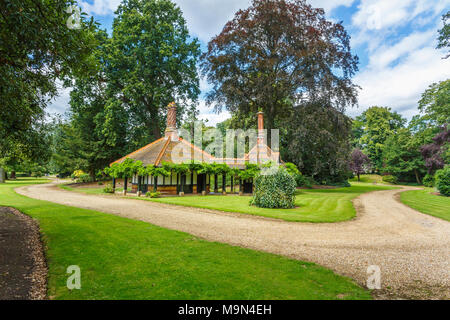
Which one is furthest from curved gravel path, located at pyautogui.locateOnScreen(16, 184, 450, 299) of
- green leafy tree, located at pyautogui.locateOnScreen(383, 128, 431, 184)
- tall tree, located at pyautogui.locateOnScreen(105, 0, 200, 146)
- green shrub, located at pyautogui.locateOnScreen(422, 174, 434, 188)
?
green leafy tree, located at pyautogui.locateOnScreen(383, 128, 431, 184)

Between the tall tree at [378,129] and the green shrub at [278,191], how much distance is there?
50.2m

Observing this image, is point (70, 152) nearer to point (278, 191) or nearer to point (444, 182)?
point (278, 191)

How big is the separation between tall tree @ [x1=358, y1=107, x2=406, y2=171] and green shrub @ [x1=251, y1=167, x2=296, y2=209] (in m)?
50.2

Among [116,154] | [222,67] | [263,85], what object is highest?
[222,67]

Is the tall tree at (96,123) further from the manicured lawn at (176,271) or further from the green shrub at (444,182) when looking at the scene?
the green shrub at (444,182)

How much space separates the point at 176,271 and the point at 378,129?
6401cm

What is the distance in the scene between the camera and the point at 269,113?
26375 mm

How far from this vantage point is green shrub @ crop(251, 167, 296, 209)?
13.6 metres

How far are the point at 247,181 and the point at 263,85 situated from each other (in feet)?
30.6

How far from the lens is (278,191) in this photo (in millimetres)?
13648

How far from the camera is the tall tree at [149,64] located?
2811 centimetres

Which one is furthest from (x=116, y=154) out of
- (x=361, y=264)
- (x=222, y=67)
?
(x=361, y=264)

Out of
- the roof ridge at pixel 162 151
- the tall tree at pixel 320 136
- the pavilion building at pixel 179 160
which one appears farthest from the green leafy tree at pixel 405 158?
the roof ridge at pixel 162 151

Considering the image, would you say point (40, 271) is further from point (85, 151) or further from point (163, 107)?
point (85, 151)
